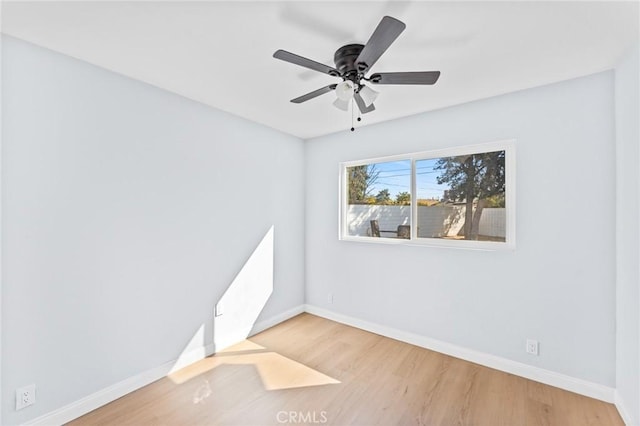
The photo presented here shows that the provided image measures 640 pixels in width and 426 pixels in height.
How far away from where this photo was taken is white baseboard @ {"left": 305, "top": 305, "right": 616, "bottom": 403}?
2092mm

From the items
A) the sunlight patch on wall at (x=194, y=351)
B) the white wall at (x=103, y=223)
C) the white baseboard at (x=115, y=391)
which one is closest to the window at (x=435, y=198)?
the white wall at (x=103, y=223)

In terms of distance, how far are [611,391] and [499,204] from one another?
1.56 meters

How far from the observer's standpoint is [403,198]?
319 centimetres

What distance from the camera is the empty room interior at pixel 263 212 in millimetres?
1639

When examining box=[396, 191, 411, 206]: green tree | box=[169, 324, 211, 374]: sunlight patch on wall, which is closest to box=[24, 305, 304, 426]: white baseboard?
box=[169, 324, 211, 374]: sunlight patch on wall

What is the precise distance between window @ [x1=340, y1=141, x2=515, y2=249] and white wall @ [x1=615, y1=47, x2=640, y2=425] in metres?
0.65

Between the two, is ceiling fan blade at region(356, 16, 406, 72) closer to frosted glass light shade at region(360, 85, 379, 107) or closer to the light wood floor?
frosted glass light shade at region(360, 85, 379, 107)

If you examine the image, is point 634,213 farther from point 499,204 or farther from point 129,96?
point 129,96

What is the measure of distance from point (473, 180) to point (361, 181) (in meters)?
1.29

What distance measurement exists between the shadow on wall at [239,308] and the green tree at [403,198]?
157 cm

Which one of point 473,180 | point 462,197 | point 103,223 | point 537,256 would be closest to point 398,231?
point 462,197

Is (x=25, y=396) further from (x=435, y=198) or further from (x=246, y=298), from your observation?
(x=435, y=198)

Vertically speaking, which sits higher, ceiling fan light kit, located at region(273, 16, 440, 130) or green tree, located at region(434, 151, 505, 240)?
ceiling fan light kit, located at region(273, 16, 440, 130)

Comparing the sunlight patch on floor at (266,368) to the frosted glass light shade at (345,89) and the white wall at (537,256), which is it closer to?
the white wall at (537,256)
